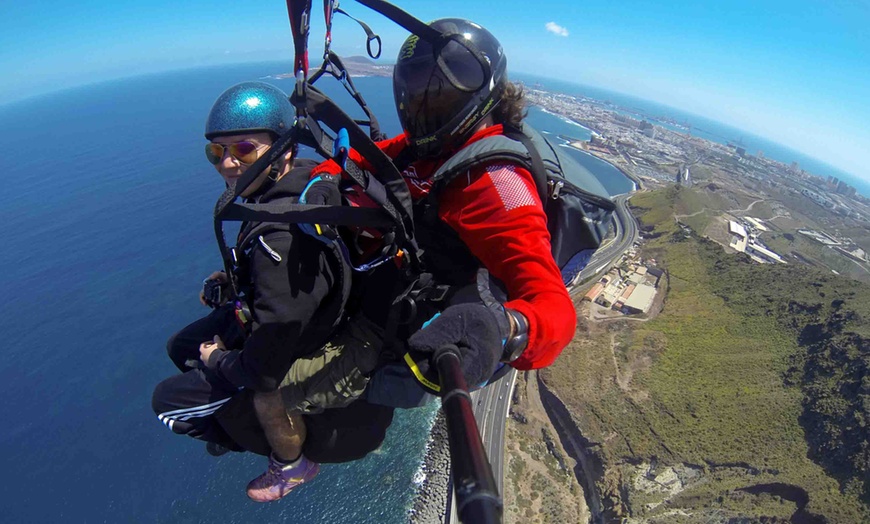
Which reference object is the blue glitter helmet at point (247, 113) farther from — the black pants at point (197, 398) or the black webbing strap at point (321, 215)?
the black pants at point (197, 398)

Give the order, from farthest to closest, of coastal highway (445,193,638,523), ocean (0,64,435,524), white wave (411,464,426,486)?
white wave (411,464,426,486), ocean (0,64,435,524), coastal highway (445,193,638,523)

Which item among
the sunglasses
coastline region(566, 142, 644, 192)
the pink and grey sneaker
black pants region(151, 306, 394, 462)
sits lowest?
the pink and grey sneaker

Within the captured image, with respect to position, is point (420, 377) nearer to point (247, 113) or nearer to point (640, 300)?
point (247, 113)

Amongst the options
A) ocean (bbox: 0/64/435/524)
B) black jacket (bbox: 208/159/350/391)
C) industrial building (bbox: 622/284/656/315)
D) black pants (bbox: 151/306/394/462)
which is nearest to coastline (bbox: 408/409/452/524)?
ocean (bbox: 0/64/435/524)

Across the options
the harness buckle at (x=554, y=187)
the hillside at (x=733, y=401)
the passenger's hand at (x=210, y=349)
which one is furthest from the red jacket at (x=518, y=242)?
the hillside at (x=733, y=401)

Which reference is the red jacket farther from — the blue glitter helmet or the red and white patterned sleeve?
the blue glitter helmet

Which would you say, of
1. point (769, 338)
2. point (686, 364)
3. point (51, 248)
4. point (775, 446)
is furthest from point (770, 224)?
point (51, 248)
